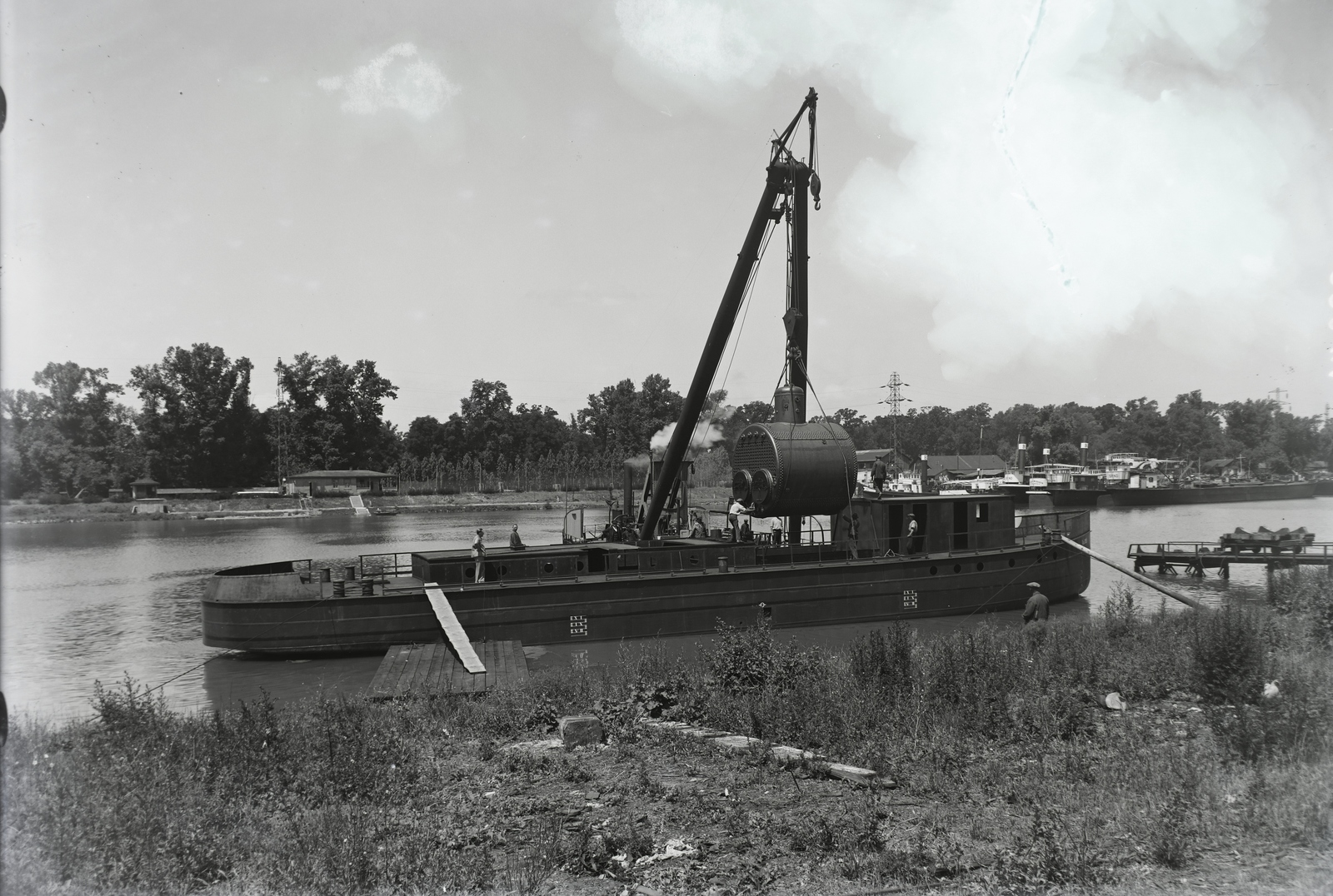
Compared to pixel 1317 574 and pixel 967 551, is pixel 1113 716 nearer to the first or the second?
pixel 1317 574

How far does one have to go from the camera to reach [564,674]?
13.8m

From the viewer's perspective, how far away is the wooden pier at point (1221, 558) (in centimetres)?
2836

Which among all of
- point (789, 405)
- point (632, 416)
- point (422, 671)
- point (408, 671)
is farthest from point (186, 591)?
point (632, 416)

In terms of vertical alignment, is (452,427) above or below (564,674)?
above

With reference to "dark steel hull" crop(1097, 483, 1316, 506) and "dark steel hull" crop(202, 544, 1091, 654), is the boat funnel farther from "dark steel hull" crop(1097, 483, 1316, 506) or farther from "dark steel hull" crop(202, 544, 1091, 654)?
"dark steel hull" crop(1097, 483, 1316, 506)

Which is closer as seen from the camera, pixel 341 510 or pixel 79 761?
pixel 79 761

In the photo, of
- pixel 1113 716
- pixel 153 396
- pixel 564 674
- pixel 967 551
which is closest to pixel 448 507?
pixel 153 396

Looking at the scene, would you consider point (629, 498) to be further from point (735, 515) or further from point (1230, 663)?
point (1230, 663)

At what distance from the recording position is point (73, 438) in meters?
65.1

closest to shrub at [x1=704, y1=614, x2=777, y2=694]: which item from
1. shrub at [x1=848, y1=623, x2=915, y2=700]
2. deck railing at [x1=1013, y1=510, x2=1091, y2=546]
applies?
shrub at [x1=848, y1=623, x2=915, y2=700]

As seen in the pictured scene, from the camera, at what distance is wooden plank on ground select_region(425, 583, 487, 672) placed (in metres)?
15.4

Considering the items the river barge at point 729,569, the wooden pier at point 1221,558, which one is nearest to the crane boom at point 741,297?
the river barge at point 729,569

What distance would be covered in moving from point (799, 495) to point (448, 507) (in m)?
67.3

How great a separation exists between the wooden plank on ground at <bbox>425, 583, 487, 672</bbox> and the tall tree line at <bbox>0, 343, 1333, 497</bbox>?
42637 millimetres
